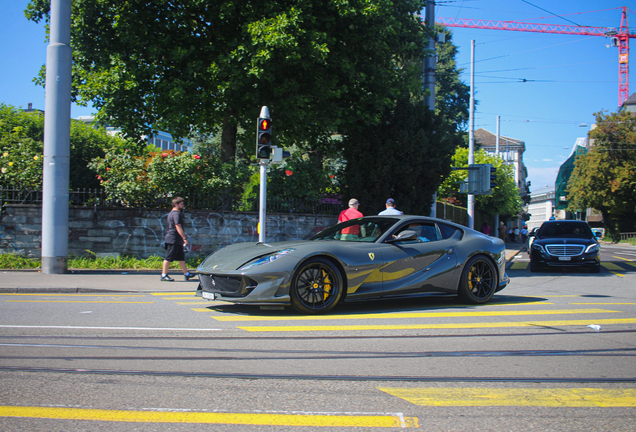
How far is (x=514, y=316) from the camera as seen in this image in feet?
24.6

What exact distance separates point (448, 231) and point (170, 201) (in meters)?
8.55

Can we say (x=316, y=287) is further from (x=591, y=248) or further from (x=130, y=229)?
(x=591, y=248)

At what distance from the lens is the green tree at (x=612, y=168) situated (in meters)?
53.6

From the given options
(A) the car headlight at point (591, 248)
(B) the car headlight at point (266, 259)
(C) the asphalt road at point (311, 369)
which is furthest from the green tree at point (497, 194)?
(C) the asphalt road at point (311, 369)

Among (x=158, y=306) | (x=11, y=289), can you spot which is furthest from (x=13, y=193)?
(x=158, y=306)

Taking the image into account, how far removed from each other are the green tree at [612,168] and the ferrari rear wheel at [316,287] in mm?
53892

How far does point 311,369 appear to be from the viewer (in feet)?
14.6

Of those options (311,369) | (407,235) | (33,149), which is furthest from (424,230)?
(33,149)

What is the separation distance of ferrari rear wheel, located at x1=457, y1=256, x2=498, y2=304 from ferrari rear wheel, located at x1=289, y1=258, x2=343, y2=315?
222cm

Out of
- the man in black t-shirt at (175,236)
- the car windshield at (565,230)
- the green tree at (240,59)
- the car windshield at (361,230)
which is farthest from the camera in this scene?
the car windshield at (565,230)

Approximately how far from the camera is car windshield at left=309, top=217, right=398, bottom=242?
810cm

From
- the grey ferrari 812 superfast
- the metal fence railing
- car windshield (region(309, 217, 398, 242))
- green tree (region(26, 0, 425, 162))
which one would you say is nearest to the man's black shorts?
the grey ferrari 812 superfast

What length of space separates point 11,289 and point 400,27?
11.7 meters

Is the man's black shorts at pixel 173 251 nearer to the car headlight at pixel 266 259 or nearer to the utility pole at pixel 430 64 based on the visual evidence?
the car headlight at pixel 266 259
